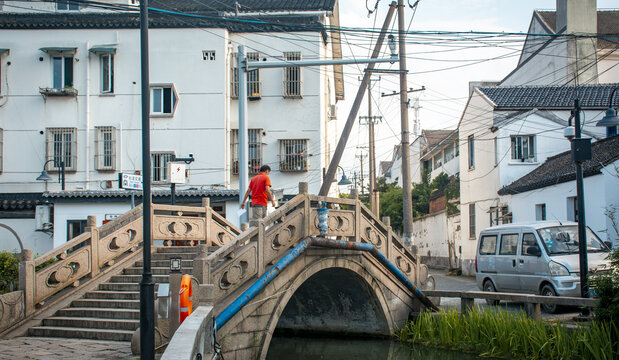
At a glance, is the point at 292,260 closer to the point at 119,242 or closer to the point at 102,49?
the point at 119,242

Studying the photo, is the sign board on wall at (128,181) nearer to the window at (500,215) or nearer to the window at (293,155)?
the window at (293,155)

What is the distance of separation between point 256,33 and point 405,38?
9201 millimetres

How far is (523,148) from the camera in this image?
2658cm

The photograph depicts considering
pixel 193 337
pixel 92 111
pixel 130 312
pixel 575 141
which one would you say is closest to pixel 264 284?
pixel 130 312

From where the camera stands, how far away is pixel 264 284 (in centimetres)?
1089

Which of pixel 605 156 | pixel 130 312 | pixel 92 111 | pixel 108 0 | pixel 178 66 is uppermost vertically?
pixel 108 0

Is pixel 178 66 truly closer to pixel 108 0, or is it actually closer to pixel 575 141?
pixel 108 0

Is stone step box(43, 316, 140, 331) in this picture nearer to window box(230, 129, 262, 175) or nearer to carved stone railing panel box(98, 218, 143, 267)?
carved stone railing panel box(98, 218, 143, 267)

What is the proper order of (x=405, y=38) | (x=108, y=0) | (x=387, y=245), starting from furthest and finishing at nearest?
(x=108, y=0) → (x=405, y=38) → (x=387, y=245)

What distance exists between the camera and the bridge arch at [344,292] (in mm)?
13781

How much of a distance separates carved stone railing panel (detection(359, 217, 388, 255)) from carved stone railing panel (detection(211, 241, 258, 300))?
4230 millimetres

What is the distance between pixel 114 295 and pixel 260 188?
354cm

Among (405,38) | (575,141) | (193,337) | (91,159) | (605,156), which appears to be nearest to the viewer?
(193,337)

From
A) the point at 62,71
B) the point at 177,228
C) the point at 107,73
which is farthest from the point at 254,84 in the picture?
the point at 177,228
